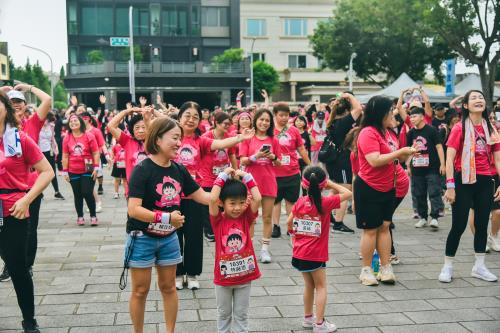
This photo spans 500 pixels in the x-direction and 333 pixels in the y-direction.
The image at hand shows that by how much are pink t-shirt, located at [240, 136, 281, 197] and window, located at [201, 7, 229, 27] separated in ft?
150

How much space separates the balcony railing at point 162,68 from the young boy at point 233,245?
40319 millimetres

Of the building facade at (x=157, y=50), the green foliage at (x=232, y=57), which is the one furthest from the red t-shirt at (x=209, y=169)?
the green foliage at (x=232, y=57)

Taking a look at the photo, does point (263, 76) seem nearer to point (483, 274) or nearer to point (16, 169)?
point (483, 274)

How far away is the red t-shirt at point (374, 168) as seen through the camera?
5.72m

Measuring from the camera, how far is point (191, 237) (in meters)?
5.70

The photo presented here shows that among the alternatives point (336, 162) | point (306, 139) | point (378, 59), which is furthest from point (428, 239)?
point (378, 59)

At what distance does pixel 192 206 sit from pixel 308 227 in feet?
Result: 4.66

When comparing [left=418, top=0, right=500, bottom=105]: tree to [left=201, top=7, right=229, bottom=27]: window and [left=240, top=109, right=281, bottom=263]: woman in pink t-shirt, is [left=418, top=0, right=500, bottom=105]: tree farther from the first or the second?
[left=201, top=7, right=229, bottom=27]: window

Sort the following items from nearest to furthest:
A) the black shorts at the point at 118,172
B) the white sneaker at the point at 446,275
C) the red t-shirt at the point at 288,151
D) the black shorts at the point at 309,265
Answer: the black shorts at the point at 309,265 < the white sneaker at the point at 446,275 < the red t-shirt at the point at 288,151 < the black shorts at the point at 118,172

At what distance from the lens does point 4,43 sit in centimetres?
809

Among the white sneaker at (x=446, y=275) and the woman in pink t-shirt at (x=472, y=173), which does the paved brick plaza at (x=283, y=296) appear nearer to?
the white sneaker at (x=446, y=275)

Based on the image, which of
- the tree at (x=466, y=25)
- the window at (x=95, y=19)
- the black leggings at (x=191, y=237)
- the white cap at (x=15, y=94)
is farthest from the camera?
the window at (x=95, y=19)

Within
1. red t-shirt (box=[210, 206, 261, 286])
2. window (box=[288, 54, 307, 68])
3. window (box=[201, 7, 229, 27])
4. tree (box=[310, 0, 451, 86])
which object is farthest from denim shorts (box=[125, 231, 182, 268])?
window (box=[288, 54, 307, 68])

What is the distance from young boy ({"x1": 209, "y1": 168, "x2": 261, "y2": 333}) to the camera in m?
4.14
